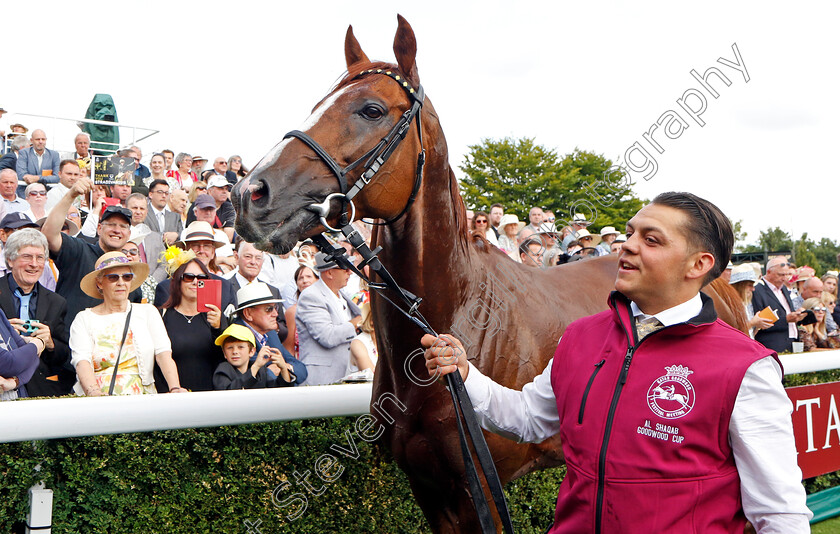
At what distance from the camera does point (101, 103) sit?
13562mm

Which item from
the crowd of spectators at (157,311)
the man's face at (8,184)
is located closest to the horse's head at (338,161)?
the crowd of spectators at (157,311)

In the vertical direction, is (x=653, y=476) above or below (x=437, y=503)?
above

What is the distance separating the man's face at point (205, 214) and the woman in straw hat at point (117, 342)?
10.9 ft

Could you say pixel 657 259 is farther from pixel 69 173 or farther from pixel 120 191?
pixel 120 191

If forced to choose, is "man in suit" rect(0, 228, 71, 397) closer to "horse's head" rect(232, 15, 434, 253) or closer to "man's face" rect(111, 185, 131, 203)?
"horse's head" rect(232, 15, 434, 253)

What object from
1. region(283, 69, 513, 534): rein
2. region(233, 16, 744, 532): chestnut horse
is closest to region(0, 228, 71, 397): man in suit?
region(233, 16, 744, 532): chestnut horse

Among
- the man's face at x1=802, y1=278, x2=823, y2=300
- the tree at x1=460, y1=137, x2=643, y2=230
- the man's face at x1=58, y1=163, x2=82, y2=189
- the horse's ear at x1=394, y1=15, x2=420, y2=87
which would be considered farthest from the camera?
the tree at x1=460, y1=137, x2=643, y2=230

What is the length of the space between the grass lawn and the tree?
19401 millimetres

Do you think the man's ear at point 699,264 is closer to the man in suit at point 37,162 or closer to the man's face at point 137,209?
the man's face at point 137,209

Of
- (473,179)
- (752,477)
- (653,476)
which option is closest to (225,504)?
(653,476)

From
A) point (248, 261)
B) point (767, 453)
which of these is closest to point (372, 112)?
point (767, 453)

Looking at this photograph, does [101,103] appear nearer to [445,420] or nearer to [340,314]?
[340,314]

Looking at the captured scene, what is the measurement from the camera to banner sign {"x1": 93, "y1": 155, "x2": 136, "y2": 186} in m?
8.27

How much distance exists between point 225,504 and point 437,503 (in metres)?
0.96
